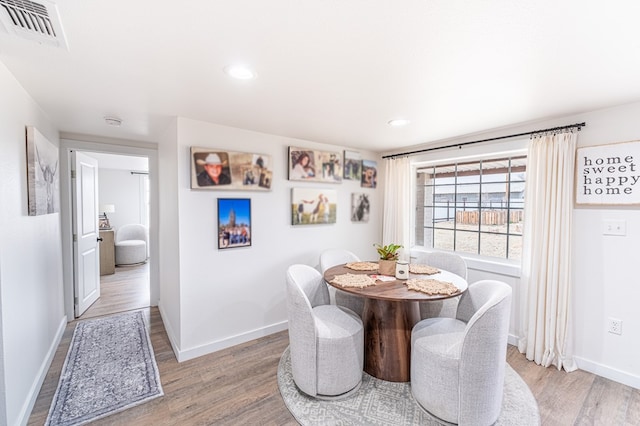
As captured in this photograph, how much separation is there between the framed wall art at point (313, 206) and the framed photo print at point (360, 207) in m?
0.34

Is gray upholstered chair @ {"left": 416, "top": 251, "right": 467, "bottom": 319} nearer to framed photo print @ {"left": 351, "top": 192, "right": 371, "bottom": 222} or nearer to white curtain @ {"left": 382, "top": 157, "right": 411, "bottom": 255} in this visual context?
white curtain @ {"left": 382, "top": 157, "right": 411, "bottom": 255}

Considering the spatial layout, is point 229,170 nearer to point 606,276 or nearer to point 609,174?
point 609,174

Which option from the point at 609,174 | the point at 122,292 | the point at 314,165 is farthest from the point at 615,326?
the point at 122,292

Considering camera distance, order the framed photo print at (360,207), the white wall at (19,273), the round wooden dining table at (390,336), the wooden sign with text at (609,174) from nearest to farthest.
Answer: the white wall at (19,273) < the wooden sign with text at (609,174) < the round wooden dining table at (390,336) < the framed photo print at (360,207)

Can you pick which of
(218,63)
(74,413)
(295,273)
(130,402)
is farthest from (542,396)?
(74,413)

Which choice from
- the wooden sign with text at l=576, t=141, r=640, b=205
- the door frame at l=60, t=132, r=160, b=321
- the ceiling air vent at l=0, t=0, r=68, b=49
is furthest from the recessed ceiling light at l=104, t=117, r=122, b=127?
the wooden sign with text at l=576, t=141, r=640, b=205

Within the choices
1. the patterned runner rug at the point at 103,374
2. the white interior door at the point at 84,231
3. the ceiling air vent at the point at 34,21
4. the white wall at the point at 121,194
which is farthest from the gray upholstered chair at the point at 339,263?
the white wall at the point at 121,194

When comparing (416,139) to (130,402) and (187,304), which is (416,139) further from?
(130,402)

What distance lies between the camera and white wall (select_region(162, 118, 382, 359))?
265 centimetres

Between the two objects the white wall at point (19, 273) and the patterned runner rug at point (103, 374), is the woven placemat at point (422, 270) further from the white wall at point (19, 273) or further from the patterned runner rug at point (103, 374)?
the white wall at point (19, 273)

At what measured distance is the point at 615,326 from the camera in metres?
2.31

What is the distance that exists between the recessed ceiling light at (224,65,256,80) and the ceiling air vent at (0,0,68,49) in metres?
0.74

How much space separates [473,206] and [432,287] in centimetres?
171

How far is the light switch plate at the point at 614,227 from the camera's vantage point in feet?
7.44
